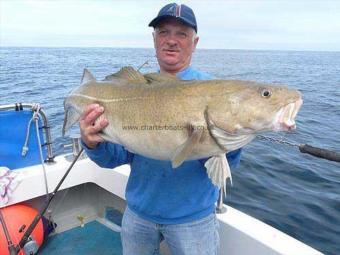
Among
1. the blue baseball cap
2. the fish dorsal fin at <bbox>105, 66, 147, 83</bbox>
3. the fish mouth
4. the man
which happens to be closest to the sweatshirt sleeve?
the man

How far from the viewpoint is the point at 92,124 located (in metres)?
2.54

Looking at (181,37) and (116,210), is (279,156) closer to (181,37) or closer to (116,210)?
(116,210)

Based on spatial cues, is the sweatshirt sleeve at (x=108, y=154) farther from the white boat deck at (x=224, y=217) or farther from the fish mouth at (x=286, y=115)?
the fish mouth at (x=286, y=115)

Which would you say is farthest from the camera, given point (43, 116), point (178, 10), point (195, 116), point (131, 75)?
point (43, 116)

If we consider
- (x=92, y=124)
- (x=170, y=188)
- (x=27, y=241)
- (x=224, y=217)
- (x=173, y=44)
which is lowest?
(x=27, y=241)

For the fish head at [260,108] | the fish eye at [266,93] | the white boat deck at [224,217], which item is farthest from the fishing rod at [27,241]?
the fish eye at [266,93]

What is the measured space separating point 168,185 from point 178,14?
4.18 ft

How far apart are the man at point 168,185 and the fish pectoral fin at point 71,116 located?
34 centimetres

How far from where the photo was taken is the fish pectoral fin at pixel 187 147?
6.83ft

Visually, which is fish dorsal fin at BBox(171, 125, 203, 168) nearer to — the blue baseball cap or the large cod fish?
the large cod fish

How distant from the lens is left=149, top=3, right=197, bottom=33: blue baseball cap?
8.75ft

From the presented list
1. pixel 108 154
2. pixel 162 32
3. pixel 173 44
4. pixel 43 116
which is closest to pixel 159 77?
pixel 173 44

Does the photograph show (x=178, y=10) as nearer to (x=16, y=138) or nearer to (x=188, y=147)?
(x=188, y=147)

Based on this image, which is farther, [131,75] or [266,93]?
[131,75]
